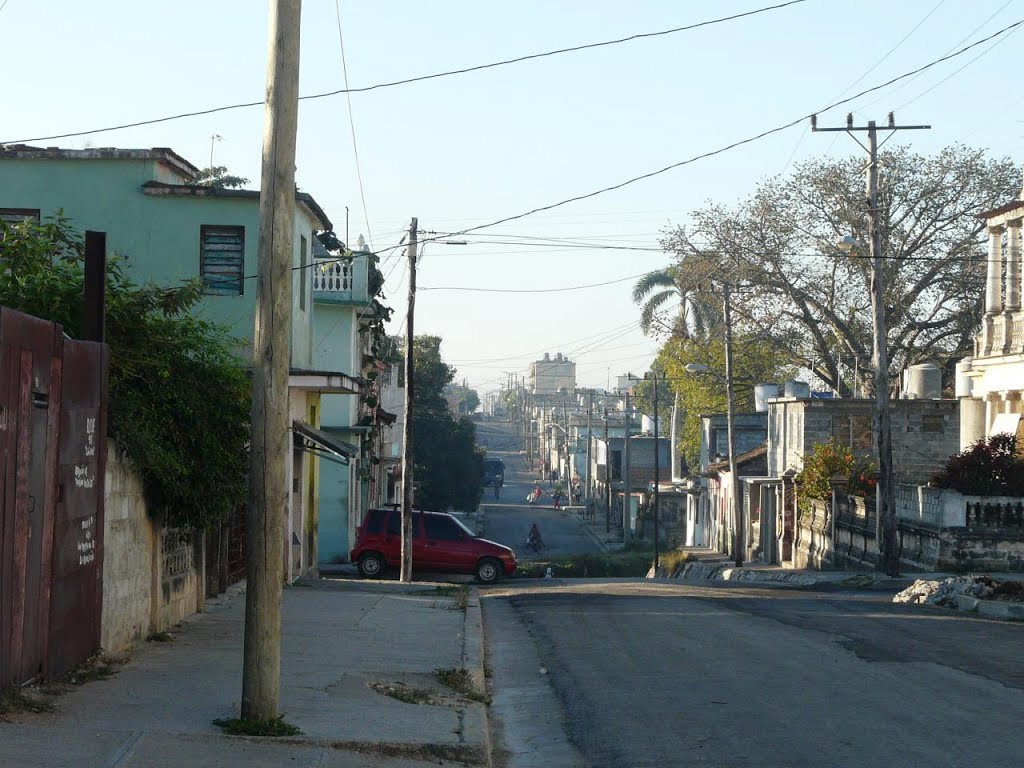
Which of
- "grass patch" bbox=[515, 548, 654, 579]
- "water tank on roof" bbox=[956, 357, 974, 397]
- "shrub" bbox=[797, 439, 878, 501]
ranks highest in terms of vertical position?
"water tank on roof" bbox=[956, 357, 974, 397]

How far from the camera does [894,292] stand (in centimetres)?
5256

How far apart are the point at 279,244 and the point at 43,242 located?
18.9ft

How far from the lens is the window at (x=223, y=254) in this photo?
23469mm

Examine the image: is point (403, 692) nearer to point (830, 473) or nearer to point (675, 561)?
point (830, 473)

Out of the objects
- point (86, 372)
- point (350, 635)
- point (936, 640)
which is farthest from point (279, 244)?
point (936, 640)

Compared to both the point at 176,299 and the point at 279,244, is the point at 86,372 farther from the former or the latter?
the point at 176,299

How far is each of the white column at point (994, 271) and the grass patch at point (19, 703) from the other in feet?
97.5

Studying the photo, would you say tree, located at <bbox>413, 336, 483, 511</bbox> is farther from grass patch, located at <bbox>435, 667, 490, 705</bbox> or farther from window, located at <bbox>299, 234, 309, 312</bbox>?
grass patch, located at <bbox>435, 667, 490, 705</bbox>

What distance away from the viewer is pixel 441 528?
108 feet

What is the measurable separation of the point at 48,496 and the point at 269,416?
214cm

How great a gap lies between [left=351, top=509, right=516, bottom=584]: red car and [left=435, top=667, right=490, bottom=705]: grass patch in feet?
63.5

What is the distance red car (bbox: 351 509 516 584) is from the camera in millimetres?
32250

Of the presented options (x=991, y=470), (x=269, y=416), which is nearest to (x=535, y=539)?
(x=991, y=470)

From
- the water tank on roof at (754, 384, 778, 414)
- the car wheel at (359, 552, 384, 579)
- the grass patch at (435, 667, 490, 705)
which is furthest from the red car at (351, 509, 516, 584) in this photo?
the water tank on roof at (754, 384, 778, 414)
